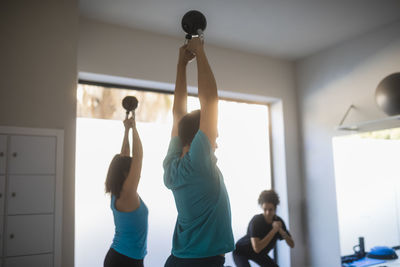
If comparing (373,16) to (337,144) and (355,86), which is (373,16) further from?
(337,144)

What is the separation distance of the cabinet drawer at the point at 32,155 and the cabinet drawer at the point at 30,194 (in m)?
0.04

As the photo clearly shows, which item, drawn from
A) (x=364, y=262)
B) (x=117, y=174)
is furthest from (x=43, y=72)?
(x=364, y=262)

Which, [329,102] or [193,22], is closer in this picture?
[193,22]

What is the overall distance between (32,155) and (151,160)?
112 cm

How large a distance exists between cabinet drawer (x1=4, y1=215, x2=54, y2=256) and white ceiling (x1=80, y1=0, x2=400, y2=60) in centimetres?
152

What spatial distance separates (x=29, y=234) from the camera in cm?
194

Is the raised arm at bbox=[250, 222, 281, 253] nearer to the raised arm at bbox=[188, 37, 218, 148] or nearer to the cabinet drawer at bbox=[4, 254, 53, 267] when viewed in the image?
the cabinet drawer at bbox=[4, 254, 53, 267]

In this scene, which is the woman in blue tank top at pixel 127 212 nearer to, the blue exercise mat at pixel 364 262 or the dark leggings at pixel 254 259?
the dark leggings at pixel 254 259

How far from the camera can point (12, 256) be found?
6.20 ft

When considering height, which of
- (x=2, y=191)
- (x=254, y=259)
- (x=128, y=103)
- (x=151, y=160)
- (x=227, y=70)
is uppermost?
(x=227, y=70)

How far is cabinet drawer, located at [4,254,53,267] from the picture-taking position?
1886mm

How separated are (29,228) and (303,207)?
264 cm

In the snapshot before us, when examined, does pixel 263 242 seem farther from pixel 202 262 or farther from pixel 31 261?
pixel 202 262

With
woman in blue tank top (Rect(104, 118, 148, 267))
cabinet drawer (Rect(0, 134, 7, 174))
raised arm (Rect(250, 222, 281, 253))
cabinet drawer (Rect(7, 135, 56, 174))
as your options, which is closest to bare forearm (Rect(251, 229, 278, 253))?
raised arm (Rect(250, 222, 281, 253))
